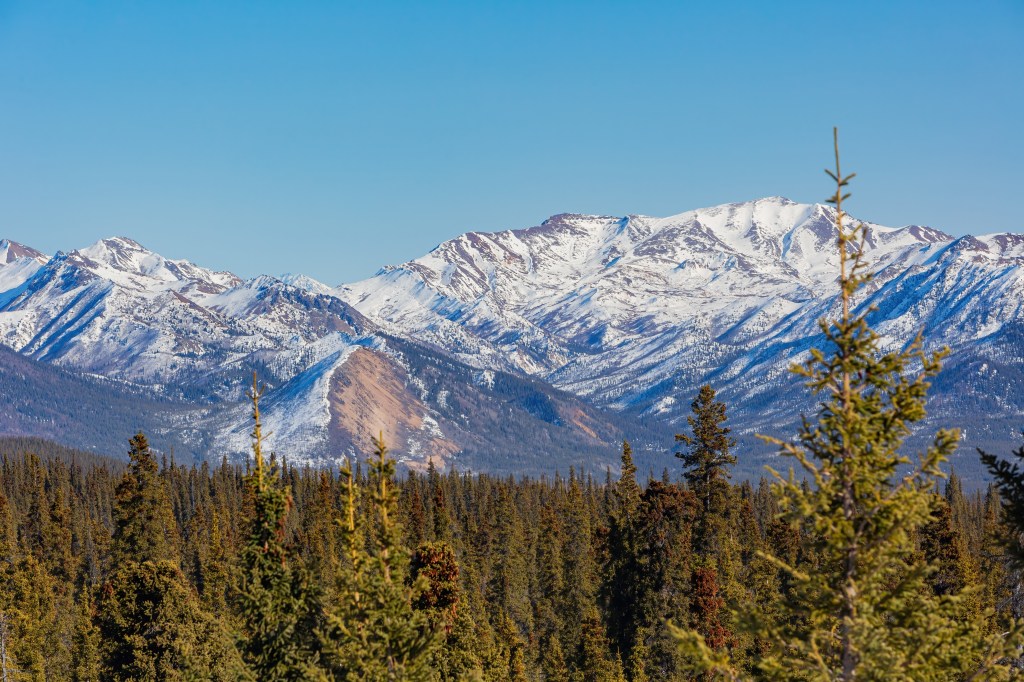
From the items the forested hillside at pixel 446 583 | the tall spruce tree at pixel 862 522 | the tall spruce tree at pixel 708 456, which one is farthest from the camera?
the tall spruce tree at pixel 708 456

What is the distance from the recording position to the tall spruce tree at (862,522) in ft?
61.8

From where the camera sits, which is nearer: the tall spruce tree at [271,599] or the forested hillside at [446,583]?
the tall spruce tree at [271,599]

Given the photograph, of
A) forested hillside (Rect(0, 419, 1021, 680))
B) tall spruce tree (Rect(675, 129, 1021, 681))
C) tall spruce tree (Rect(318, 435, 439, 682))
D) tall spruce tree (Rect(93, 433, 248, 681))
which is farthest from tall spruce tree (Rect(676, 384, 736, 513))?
tall spruce tree (Rect(675, 129, 1021, 681))

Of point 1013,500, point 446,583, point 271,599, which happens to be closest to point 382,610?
point 271,599

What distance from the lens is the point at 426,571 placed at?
4509 centimetres

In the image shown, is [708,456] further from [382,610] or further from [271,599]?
[382,610]

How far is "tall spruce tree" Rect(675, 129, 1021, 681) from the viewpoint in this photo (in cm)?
1883

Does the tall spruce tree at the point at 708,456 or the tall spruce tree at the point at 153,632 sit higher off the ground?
the tall spruce tree at the point at 708,456

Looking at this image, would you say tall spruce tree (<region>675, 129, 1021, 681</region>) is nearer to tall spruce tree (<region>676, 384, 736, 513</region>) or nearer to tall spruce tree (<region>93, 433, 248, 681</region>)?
tall spruce tree (<region>93, 433, 248, 681</region>)

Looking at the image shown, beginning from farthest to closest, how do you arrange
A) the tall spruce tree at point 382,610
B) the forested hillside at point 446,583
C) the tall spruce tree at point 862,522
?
the forested hillside at point 446,583, the tall spruce tree at point 382,610, the tall spruce tree at point 862,522

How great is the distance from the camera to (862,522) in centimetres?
1931

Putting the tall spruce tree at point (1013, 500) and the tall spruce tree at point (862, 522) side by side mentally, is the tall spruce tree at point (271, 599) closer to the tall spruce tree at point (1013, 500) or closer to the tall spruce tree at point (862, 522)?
the tall spruce tree at point (862, 522)

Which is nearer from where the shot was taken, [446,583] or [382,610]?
[382,610]

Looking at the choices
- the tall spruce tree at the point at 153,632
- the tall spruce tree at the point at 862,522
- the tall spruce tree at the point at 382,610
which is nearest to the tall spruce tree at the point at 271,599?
the tall spruce tree at the point at 382,610
